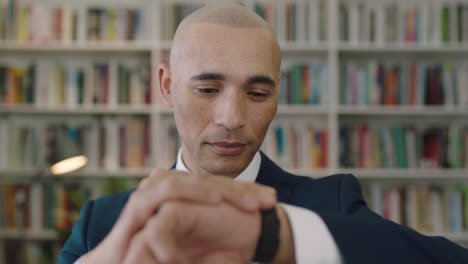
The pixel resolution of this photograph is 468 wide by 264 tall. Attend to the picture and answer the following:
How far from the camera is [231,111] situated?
0.98 m

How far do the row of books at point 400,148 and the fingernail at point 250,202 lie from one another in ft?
8.71

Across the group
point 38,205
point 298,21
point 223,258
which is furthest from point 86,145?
point 223,258

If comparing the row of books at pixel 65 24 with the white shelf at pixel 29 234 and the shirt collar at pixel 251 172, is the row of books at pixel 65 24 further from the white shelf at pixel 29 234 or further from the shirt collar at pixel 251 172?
the shirt collar at pixel 251 172

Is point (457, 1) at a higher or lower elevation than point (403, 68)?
higher

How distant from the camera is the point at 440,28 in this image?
3213mm

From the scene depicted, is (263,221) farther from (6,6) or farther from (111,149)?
(6,6)

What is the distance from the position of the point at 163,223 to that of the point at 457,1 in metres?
3.41

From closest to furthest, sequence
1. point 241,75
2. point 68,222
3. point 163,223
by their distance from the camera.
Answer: point 163,223, point 241,75, point 68,222

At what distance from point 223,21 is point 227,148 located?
28 cm

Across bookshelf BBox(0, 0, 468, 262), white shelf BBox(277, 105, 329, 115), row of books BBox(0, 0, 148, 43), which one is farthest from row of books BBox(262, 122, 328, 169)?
row of books BBox(0, 0, 148, 43)

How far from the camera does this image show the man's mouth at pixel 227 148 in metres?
1.03

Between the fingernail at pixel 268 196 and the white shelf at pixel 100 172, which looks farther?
the white shelf at pixel 100 172

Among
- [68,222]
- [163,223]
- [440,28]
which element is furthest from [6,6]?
[163,223]

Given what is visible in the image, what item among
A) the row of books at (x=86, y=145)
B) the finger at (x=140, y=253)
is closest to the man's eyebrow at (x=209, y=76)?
the finger at (x=140, y=253)
